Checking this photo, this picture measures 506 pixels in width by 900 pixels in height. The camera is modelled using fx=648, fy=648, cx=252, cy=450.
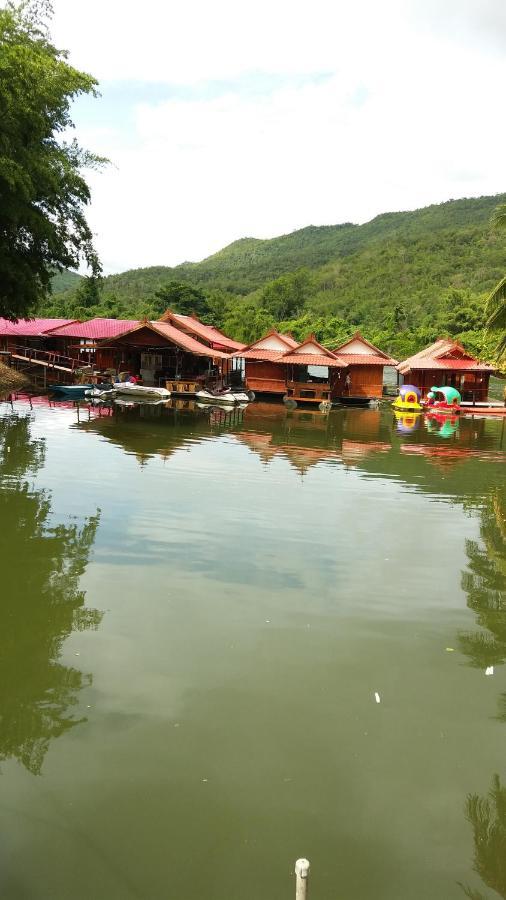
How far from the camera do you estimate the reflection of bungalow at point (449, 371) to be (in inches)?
1342

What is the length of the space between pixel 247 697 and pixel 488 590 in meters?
3.73

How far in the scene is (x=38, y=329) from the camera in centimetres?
4050

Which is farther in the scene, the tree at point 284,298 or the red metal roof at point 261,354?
the tree at point 284,298

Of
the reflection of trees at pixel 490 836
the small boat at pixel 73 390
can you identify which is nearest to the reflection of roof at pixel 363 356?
the small boat at pixel 73 390

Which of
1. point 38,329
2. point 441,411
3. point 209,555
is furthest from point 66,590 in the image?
point 38,329

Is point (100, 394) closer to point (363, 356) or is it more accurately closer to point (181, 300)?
point (363, 356)

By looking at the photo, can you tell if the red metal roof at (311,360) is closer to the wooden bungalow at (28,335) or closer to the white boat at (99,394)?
the white boat at (99,394)

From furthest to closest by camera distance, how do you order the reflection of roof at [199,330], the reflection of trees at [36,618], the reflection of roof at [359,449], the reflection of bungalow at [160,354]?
the reflection of roof at [199,330]
the reflection of bungalow at [160,354]
the reflection of roof at [359,449]
the reflection of trees at [36,618]

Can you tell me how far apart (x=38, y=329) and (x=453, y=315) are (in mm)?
29818

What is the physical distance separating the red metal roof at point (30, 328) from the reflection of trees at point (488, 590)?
34.1 meters

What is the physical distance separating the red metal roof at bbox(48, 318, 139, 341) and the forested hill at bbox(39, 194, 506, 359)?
443 centimetres

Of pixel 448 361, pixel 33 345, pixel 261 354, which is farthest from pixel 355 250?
pixel 261 354

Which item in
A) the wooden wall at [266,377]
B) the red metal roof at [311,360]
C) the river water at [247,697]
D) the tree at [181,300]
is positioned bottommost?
the river water at [247,697]

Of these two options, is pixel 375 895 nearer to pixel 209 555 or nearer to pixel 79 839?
pixel 79 839
